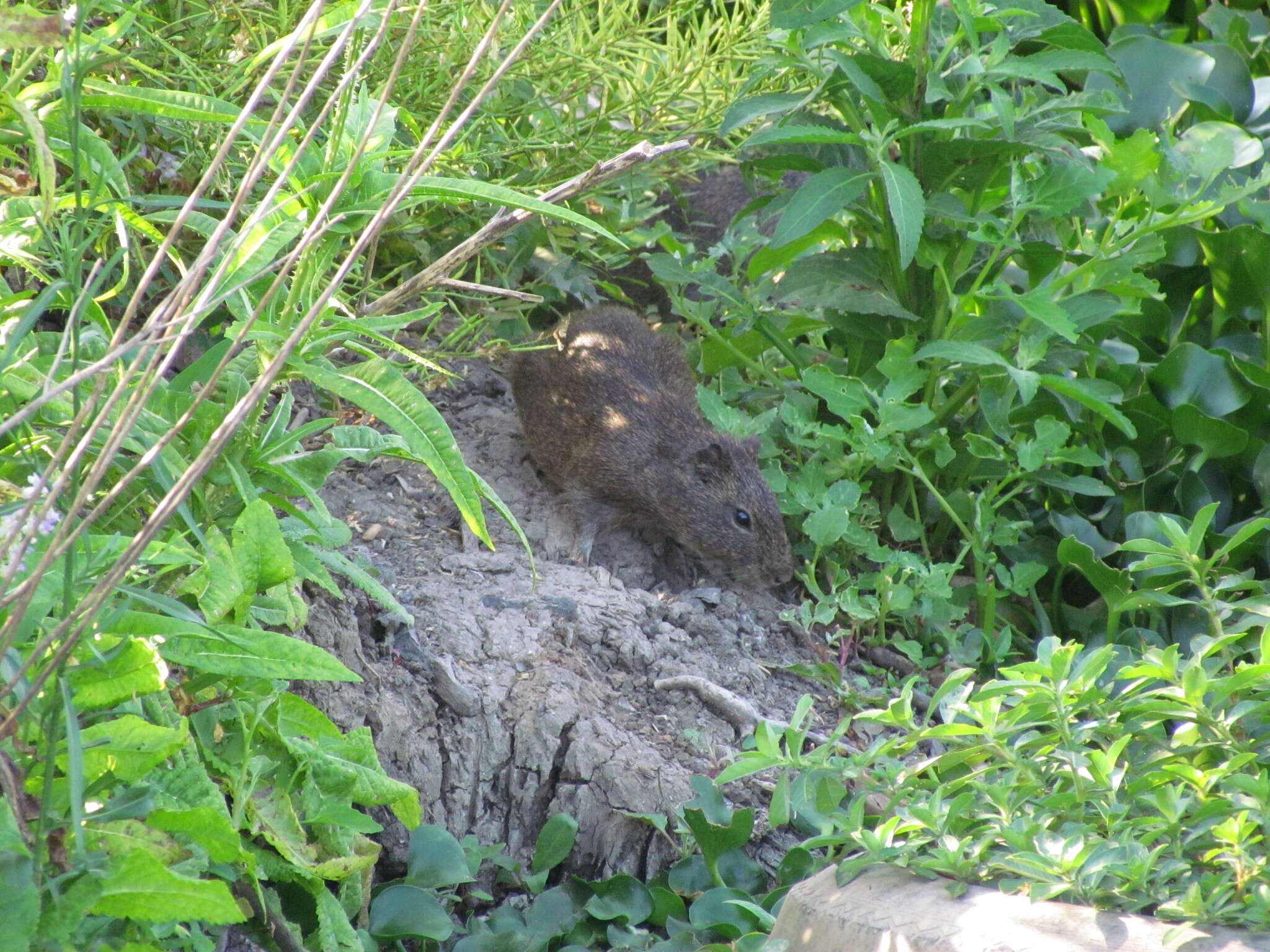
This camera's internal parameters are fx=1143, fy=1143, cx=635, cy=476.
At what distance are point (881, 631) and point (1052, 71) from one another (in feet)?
5.79

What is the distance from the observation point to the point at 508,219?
2.05 meters

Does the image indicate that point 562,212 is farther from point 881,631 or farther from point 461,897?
point 881,631

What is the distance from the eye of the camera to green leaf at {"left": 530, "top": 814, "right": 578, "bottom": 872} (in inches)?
99.7

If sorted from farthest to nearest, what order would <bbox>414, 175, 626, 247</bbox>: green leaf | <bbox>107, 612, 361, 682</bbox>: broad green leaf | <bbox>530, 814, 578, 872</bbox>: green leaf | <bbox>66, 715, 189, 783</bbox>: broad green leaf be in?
<bbox>530, 814, 578, 872</bbox>: green leaf
<bbox>414, 175, 626, 247</bbox>: green leaf
<bbox>107, 612, 361, 682</bbox>: broad green leaf
<bbox>66, 715, 189, 783</bbox>: broad green leaf

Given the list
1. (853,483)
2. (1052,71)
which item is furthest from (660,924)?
(1052,71)

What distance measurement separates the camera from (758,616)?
12.8ft

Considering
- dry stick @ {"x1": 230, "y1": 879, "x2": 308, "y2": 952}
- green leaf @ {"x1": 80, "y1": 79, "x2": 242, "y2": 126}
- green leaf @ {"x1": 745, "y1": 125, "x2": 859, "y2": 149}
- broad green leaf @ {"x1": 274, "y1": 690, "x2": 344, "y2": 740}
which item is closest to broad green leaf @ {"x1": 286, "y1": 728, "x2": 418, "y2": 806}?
broad green leaf @ {"x1": 274, "y1": 690, "x2": 344, "y2": 740}

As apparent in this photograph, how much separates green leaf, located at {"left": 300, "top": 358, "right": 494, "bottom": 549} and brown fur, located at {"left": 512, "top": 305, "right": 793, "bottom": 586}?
7.72 ft

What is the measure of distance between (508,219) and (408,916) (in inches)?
52.8

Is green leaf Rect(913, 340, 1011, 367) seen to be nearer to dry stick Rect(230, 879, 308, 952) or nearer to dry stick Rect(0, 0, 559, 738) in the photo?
dry stick Rect(0, 0, 559, 738)

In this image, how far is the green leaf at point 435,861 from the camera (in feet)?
7.61

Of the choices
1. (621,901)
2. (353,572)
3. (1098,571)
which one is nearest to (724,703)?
(621,901)

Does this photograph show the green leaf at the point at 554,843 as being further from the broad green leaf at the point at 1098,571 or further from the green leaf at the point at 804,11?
the green leaf at the point at 804,11

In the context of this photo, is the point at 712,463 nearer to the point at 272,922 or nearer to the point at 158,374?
the point at 272,922
